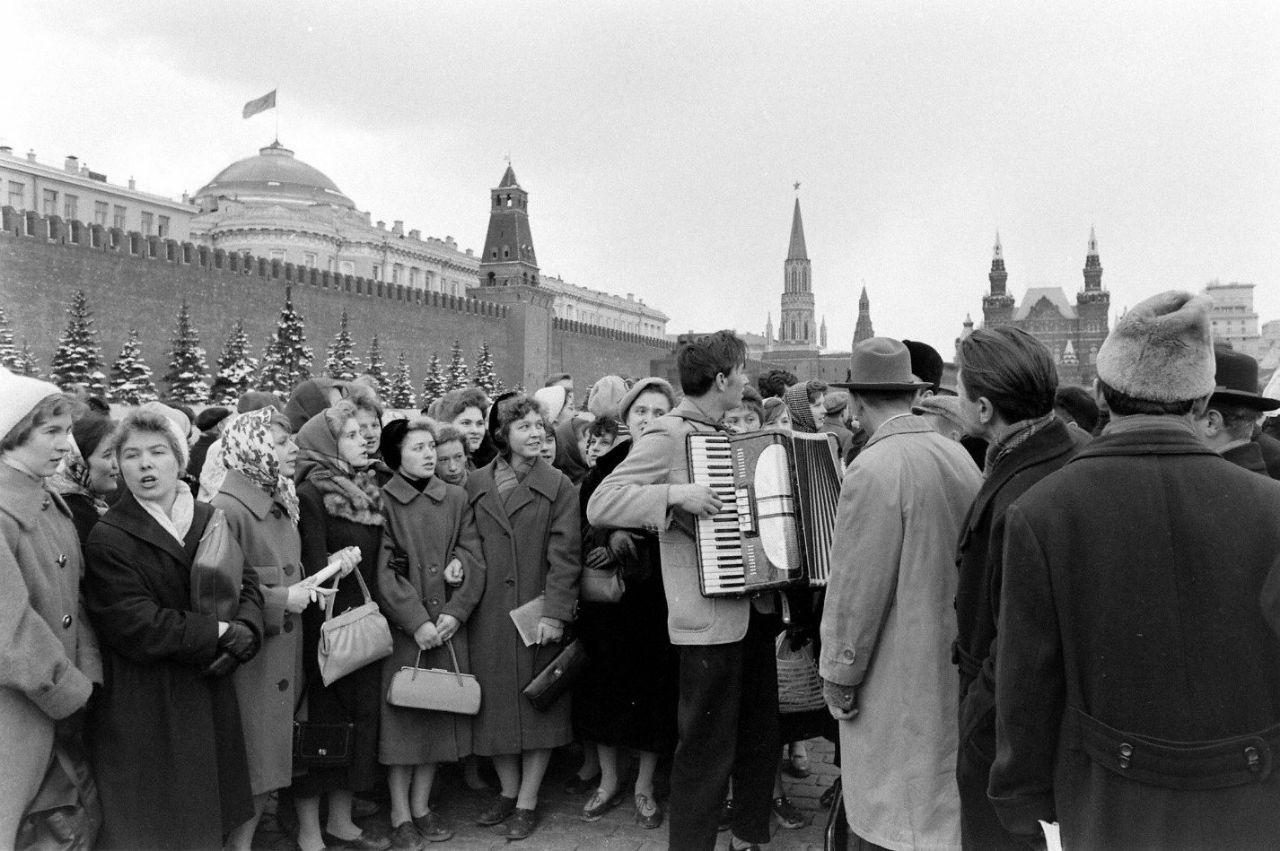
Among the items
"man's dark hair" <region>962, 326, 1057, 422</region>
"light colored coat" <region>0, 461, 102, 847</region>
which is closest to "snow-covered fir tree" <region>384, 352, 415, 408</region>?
"light colored coat" <region>0, 461, 102, 847</region>

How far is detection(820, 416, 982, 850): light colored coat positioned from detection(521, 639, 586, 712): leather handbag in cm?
129

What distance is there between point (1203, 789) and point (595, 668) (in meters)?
2.35

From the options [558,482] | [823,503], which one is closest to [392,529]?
[558,482]

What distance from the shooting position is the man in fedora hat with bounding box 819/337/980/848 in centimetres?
226

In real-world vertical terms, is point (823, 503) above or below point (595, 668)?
above

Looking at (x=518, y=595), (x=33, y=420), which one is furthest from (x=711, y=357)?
(x=33, y=420)

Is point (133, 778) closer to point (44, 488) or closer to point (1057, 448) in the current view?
point (44, 488)

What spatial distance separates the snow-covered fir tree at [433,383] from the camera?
35803 mm

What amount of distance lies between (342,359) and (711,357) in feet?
102

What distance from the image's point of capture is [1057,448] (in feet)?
6.68

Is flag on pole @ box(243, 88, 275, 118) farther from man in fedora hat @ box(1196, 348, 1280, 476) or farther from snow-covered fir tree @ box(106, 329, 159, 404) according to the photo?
man in fedora hat @ box(1196, 348, 1280, 476)

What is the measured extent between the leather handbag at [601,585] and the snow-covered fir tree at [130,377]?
80.2 ft

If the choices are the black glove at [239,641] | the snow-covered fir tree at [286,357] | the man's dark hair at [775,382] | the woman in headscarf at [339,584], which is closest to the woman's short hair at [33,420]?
the black glove at [239,641]

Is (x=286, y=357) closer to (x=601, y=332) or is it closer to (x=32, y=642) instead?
(x=601, y=332)
